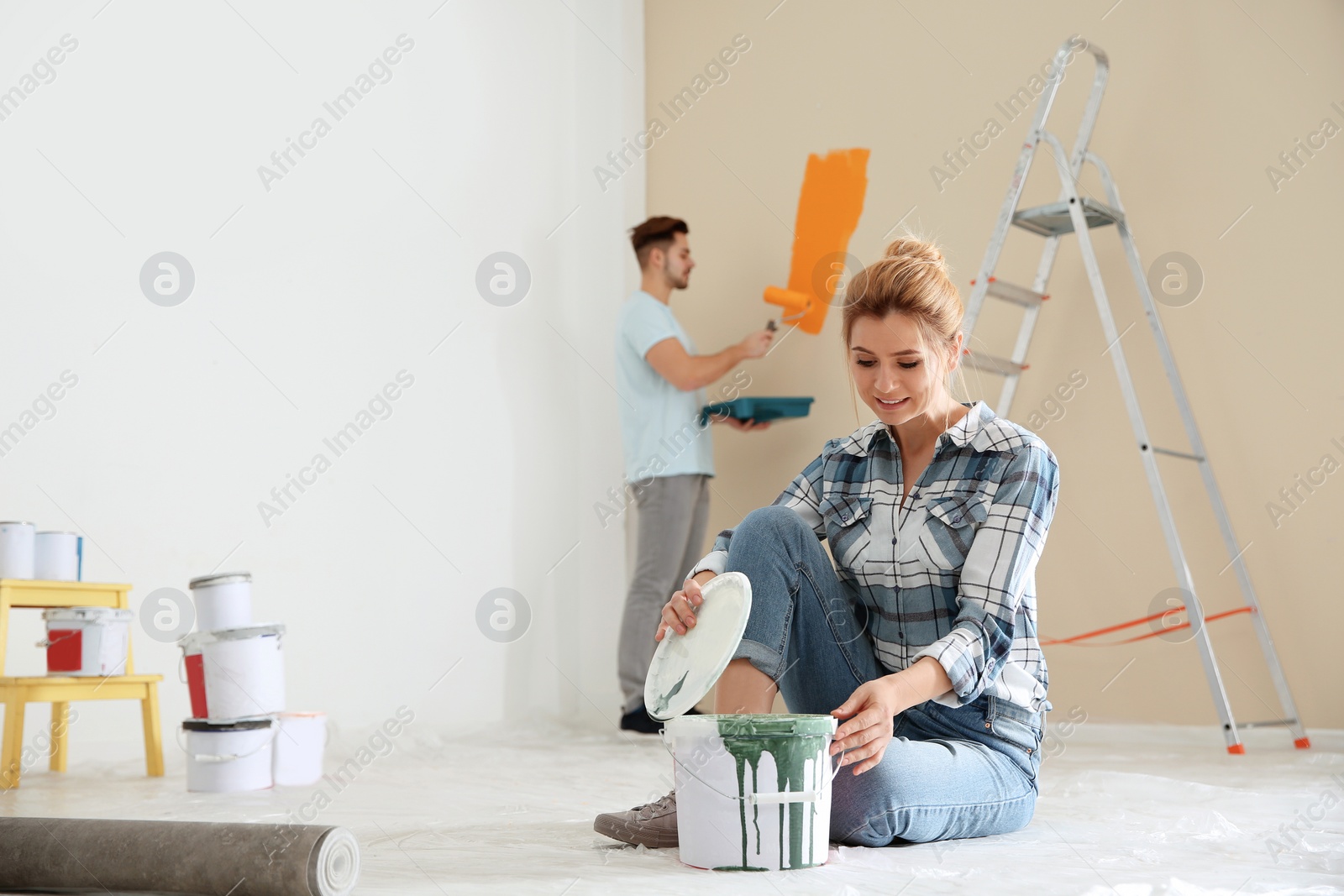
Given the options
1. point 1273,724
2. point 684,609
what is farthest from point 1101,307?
point 684,609

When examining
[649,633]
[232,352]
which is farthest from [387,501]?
[649,633]

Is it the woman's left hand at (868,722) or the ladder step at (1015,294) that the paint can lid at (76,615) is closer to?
the woman's left hand at (868,722)

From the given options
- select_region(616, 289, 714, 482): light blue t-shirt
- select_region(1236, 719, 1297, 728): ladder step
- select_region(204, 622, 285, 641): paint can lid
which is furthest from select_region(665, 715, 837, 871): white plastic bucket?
select_region(616, 289, 714, 482): light blue t-shirt

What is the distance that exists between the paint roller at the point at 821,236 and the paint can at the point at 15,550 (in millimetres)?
1993

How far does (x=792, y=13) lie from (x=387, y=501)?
1998 millimetres

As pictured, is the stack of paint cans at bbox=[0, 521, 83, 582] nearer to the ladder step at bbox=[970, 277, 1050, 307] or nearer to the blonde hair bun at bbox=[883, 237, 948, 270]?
the blonde hair bun at bbox=[883, 237, 948, 270]

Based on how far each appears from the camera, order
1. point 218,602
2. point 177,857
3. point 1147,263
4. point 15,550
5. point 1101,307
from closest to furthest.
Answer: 1. point 177,857
2. point 15,550
3. point 218,602
4. point 1101,307
5. point 1147,263

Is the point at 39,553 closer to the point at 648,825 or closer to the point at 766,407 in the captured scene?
the point at 648,825

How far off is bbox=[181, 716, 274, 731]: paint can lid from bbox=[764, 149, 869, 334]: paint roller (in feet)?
5.96

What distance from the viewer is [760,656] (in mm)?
1384

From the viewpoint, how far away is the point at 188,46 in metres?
2.97

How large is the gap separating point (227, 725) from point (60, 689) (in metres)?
0.40

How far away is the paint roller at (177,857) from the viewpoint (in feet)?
3.73

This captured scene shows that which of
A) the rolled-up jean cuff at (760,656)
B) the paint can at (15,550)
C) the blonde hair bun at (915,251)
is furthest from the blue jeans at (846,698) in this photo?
the paint can at (15,550)
